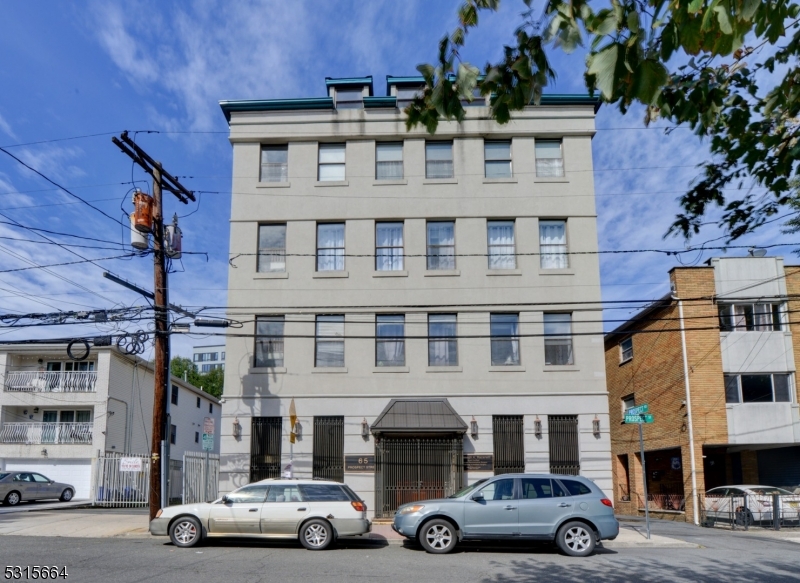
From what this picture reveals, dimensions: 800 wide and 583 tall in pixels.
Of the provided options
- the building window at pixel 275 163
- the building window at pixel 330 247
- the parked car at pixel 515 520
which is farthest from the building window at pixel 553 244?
the parked car at pixel 515 520

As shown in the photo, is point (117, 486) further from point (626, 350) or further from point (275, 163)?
point (626, 350)

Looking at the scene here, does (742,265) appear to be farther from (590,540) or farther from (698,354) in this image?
(590,540)


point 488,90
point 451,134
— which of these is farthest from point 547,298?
point 488,90

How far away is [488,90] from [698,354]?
22.7 m

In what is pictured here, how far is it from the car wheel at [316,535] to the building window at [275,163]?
12.3m

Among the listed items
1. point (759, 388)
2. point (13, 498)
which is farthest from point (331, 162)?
point (13, 498)

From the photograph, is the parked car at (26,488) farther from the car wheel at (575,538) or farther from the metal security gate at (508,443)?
the car wheel at (575,538)

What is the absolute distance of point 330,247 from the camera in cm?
2342

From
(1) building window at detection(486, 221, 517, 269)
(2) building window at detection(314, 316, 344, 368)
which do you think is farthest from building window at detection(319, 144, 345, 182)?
(1) building window at detection(486, 221, 517, 269)

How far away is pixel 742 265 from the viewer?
85.1ft

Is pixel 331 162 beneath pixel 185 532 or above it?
above

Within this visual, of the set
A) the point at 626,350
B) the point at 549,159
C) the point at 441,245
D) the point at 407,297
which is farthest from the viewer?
the point at 626,350

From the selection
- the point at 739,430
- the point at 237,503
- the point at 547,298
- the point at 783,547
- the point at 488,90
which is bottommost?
the point at 783,547

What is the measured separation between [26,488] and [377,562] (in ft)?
68.2
